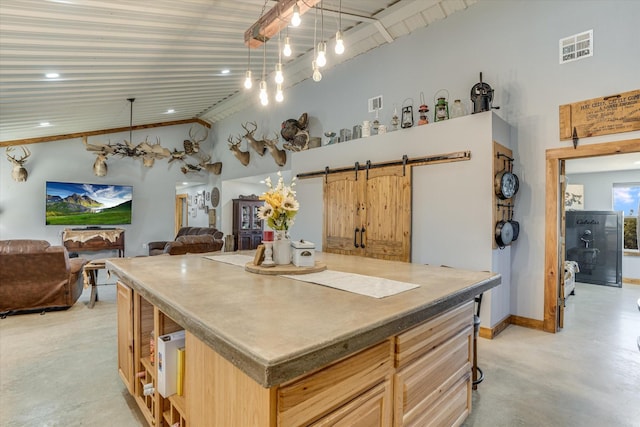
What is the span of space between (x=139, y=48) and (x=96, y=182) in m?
5.40

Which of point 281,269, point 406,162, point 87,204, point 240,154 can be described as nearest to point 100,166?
point 87,204

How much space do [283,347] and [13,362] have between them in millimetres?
3364

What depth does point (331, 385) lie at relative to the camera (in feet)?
3.48

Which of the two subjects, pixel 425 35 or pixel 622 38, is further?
pixel 425 35

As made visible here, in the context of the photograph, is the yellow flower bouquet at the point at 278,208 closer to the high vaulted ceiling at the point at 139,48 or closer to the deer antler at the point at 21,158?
the high vaulted ceiling at the point at 139,48

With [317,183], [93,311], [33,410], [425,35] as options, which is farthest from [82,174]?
[425,35]

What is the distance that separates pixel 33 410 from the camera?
2.15 m

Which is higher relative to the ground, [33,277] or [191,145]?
[191,145]

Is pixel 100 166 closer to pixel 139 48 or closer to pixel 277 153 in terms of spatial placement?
pixel 277 153

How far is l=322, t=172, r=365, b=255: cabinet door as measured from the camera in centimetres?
467

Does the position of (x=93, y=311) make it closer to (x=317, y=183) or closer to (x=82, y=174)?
(x=317, y=183)

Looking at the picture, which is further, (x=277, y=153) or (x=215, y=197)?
(x=215, y=197)

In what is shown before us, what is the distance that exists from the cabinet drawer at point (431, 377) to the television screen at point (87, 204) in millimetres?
9005

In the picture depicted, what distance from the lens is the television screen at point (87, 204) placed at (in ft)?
25.1
